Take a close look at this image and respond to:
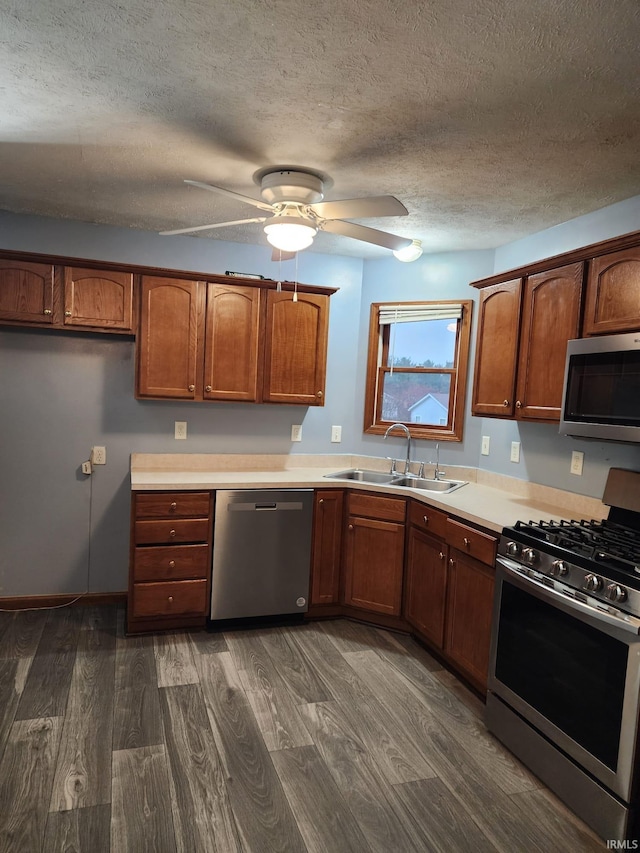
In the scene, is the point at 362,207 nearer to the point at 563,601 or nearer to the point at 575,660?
the point at 563,601

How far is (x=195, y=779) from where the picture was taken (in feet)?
6.90

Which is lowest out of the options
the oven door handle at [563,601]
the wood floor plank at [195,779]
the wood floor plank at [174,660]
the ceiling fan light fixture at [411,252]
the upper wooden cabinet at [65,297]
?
the wood floor plank at [174,660]

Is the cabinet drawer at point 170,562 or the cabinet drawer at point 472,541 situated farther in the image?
the cabinet drawer at point 170,562

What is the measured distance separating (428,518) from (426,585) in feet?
1.26

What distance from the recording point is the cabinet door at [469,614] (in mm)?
2652

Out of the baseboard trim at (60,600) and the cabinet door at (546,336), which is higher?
the cabinet door at (546,336)

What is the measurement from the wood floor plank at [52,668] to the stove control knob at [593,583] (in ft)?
7.39

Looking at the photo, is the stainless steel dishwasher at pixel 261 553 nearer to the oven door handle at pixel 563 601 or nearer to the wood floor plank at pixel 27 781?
the wood floor plank at pixel 27 781

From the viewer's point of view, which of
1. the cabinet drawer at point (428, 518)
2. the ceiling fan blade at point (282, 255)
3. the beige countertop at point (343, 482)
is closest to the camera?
the beige countertop at point (343, 482)

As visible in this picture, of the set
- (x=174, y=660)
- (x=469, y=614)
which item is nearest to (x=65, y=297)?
(x=174, y=660)

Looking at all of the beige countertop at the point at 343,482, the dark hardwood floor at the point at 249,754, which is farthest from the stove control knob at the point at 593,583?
the dark hardwood floor at the point at 249,754

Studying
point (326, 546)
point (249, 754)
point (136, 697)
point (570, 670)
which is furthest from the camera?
point (326, 546)

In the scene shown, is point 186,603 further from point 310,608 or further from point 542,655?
point 542,655

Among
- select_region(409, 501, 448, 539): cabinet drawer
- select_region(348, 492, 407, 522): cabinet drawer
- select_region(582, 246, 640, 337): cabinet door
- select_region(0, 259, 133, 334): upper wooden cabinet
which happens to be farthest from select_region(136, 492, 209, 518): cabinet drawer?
select_region(582, 246, 640, 337): cabinet door
